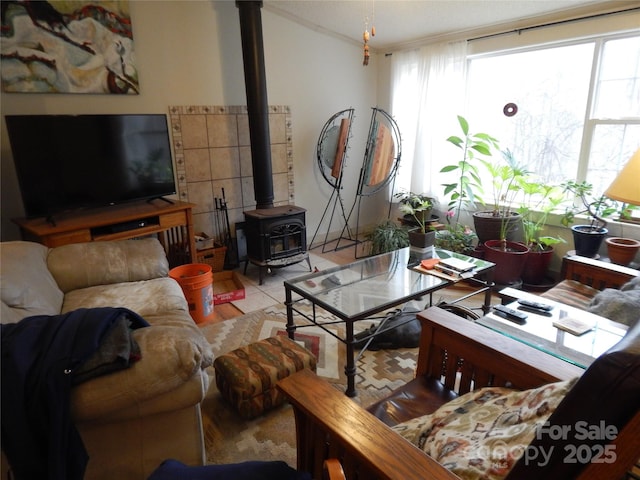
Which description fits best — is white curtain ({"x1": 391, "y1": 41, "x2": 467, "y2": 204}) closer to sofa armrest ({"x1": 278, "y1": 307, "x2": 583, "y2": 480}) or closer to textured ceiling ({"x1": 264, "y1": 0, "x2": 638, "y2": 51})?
textured ceiling ({"x1": 264, "y1": 0, "x2": 638, "y2": 51})

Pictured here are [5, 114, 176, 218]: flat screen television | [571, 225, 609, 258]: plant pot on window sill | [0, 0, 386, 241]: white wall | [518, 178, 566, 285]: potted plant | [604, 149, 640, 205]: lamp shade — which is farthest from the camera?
[518, 178, 566, 285]: potted plant

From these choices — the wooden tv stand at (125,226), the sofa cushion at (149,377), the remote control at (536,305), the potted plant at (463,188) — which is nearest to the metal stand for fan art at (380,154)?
the potted plant at (463,188)

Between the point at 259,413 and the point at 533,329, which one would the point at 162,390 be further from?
the point at 533,329

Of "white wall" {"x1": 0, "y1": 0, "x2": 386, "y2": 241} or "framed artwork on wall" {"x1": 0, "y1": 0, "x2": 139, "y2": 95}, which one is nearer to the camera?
"framed artwork on wall" {"x1": 0, "y1": 0, "x2": 139, "y2": 95}

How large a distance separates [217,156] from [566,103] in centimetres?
307

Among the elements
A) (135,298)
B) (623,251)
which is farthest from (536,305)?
(135,298)

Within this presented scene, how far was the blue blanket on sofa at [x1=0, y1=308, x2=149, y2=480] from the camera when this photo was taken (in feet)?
3.39

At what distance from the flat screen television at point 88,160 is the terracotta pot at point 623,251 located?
3.31m

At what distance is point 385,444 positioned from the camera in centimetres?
88

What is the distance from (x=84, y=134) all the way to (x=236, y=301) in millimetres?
1604

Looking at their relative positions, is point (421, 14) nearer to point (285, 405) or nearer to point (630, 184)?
point (630, 184)

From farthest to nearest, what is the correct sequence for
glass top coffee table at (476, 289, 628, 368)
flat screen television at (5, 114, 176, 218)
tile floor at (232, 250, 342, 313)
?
tile floor at (232, 250, 342, 313), flat screen television at (5, 114, 176, 218), glass top coffee table at (476, 289, 628, 368)

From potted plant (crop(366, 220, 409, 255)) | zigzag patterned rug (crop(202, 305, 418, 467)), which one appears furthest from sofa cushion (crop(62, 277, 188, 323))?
potted plant (crop(366, 220, 409, 255))

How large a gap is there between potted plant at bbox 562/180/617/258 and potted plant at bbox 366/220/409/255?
4.37 ft
